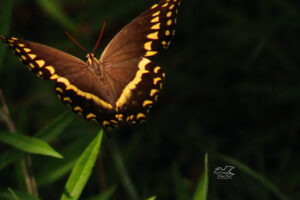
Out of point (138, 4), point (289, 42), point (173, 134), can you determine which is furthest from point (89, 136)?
point (289, 42)

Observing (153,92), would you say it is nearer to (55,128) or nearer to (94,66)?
(94,66)

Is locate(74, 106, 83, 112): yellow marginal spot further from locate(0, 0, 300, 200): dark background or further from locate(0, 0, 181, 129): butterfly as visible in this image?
locate(0, 0, 300, 200): dark background

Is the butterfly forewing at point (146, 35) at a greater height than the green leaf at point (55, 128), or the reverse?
the butterfly forewing at point (146, 35)

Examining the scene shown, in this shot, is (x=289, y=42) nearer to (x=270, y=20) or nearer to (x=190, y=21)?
(x=270, y=20)

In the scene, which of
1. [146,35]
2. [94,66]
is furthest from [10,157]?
[146,35]

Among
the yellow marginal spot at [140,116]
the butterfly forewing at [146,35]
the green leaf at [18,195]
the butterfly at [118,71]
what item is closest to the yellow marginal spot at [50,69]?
the butterfly at [118,71]

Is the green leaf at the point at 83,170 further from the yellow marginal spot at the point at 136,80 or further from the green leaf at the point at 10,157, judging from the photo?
the yellow marginal spot at the point at 136,80
